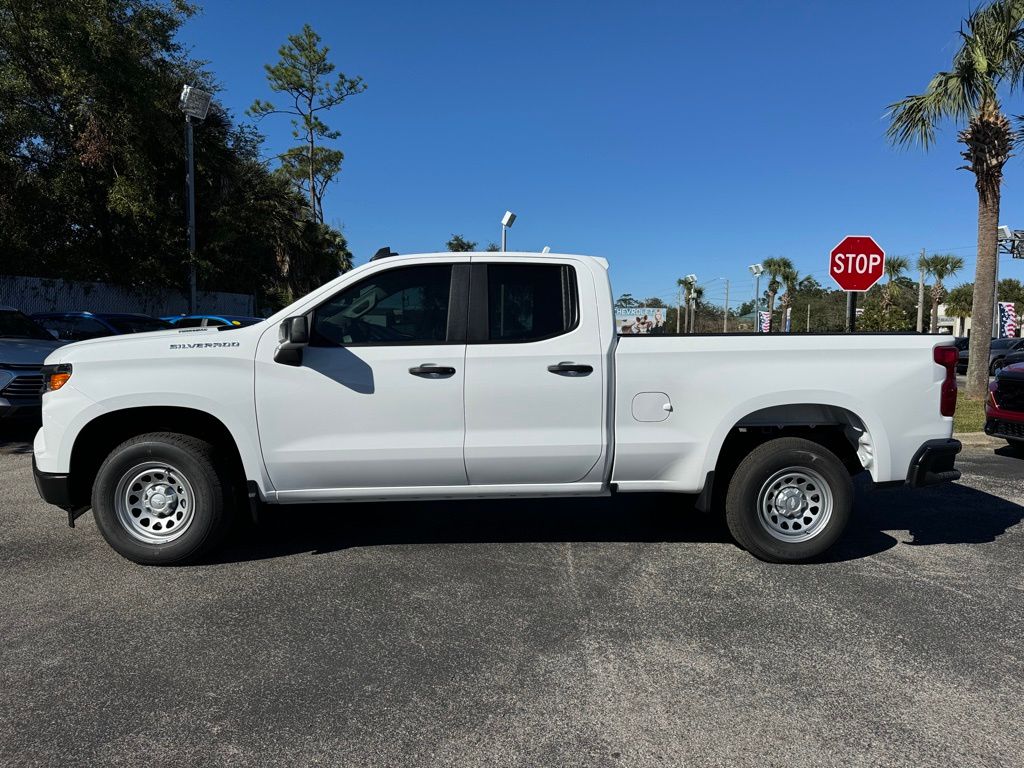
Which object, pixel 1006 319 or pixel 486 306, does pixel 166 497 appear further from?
pixel 1006 319

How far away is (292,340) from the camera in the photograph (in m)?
4.12

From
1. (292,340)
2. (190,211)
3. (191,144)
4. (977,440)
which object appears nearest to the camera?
(292,340)

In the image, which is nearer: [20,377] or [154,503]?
[154,503]

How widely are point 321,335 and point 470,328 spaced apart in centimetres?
93

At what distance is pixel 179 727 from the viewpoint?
9.28ft

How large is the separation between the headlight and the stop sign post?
30.4 ft

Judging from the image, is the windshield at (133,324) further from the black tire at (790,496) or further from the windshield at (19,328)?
the black tire at (790,496)

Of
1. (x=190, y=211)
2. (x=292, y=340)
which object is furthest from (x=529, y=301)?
(x=190, y=211)

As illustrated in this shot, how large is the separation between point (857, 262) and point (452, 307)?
7668 mm

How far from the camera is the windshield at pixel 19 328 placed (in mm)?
9438

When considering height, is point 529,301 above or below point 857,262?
below

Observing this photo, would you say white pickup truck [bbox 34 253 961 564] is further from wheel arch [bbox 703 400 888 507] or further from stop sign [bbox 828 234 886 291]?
stop sign [bbox 828 234 886 291]

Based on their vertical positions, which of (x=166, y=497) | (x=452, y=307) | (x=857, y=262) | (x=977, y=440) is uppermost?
(x=857, y=262)

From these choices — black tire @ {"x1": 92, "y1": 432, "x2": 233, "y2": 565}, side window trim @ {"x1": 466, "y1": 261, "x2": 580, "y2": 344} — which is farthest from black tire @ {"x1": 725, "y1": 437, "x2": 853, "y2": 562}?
black tire @ {"x1": 92, "y1": 432, "x2": 233, "y2": 565}
